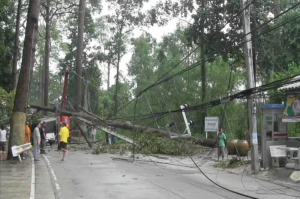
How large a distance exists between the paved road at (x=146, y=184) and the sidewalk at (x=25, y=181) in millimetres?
392

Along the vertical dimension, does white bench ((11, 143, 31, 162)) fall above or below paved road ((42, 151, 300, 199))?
above

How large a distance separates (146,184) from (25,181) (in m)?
3.56

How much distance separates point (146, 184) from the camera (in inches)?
439

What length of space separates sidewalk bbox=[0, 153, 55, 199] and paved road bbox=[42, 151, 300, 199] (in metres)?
0.39

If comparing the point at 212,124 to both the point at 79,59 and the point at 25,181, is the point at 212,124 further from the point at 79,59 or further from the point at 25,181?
the point at 79,59

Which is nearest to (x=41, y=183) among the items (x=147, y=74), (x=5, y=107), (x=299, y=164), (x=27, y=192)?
(x=27, y=192)

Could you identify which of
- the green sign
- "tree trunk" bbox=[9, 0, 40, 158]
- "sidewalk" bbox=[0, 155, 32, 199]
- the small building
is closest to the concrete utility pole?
the small building

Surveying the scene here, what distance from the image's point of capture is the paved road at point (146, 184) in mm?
9516

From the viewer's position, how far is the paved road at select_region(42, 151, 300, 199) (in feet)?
31.2

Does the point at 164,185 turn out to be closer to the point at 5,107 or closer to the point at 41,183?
the point at 41,183

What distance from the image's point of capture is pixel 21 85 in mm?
16844

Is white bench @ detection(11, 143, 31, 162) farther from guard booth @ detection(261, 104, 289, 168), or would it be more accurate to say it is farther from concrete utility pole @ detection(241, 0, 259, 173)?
guard booth @ detection(261, 104, 289, 168)

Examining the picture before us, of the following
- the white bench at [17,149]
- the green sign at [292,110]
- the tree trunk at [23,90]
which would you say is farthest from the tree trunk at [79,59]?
the green sign at [292,110]

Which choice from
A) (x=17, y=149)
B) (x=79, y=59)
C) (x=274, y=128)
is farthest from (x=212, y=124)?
(x=79, y=59)
